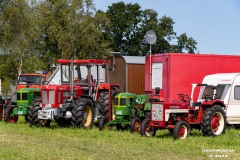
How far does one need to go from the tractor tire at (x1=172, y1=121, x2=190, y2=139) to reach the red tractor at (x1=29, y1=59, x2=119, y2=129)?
12.6 ft

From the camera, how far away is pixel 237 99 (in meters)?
16.2

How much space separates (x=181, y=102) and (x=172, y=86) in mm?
4153

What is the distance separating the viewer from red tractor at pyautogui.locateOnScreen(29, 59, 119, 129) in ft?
55.6

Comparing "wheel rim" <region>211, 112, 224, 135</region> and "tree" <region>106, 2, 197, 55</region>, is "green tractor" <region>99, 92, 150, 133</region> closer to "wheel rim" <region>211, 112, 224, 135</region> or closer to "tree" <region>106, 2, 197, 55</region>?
"wheel rim" <region>211, 112, 224, 135</region>

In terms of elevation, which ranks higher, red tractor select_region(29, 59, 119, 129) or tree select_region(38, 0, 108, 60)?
tree select_region(38, 0, 108, 60)

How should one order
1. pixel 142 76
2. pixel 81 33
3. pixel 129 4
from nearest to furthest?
pixel 142 76
pixel 81 33
pixel 129 4

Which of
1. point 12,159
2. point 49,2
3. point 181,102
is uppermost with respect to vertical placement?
point 49,2

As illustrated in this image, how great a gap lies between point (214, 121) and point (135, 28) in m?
47.3

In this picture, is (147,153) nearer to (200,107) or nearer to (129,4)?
(200,107)

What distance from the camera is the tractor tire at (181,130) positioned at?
44.7 ft

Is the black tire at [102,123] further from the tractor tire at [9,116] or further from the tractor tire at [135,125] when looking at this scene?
the tractor tire at [9,116]

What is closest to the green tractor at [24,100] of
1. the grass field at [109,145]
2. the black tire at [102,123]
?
the grass field at [109,145]

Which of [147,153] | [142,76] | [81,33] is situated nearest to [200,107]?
[147,153]

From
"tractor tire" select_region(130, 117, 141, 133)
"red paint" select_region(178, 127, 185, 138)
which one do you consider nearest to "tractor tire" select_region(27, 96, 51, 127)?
"tractor tire" select_region(130, 117, 141, 133)
